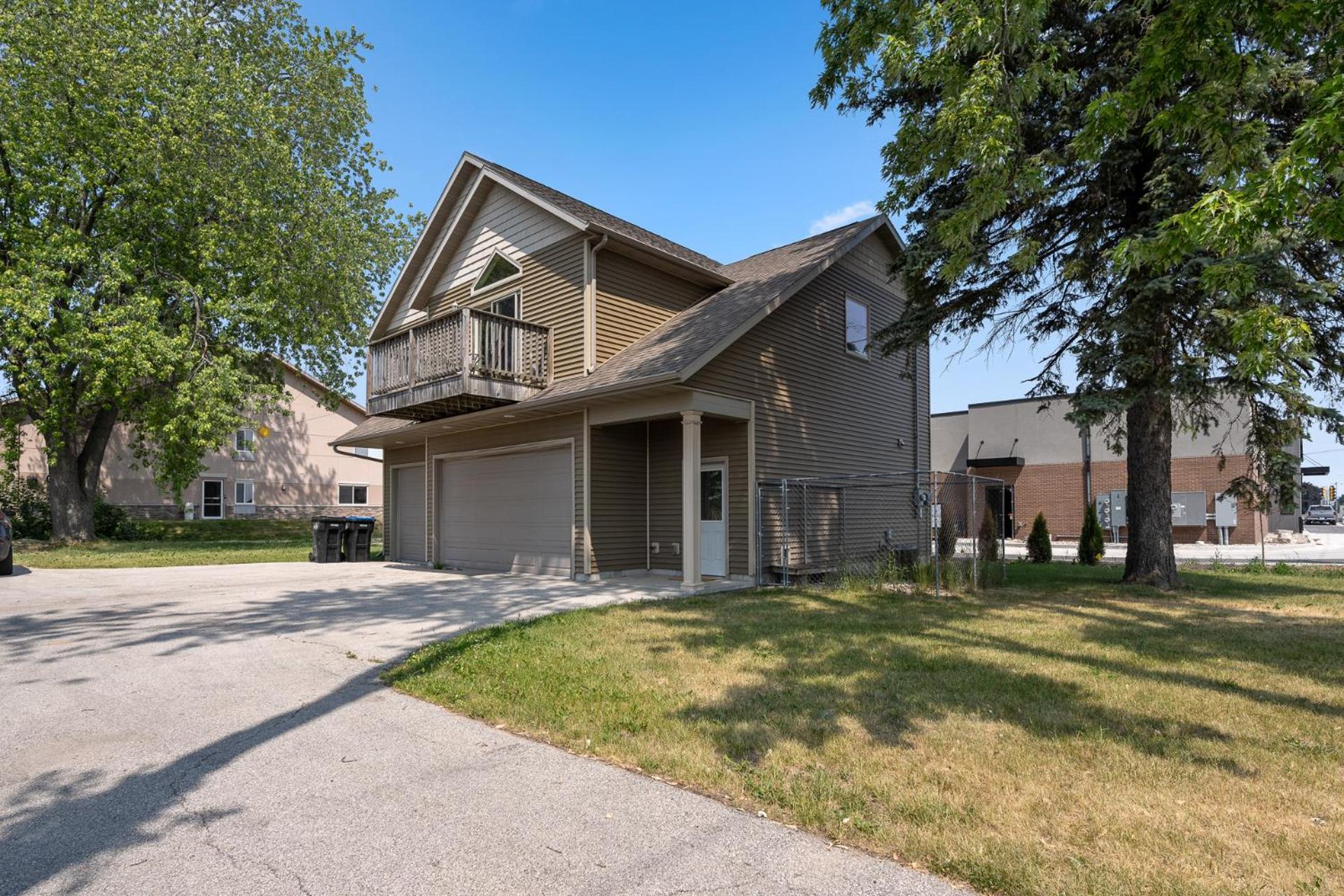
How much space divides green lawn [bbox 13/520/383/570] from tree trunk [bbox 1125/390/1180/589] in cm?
1777

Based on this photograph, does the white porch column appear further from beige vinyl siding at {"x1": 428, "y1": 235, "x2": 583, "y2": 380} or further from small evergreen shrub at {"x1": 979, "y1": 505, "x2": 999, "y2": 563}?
small evergreen shrub at {"x1": 979, "y1": 505, "x2": 999, "y2": 563}

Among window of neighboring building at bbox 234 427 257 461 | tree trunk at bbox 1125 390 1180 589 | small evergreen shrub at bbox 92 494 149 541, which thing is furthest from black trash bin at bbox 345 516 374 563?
window of neighboring building at bbox 234 427 257 461

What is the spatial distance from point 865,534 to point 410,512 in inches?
423

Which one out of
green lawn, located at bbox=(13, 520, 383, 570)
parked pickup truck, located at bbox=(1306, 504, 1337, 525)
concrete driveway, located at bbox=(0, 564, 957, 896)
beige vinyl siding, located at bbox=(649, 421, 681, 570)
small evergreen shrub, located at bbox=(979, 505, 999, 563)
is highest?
beige vinyl siding, located at bbox=(649, 421, 681, 570)

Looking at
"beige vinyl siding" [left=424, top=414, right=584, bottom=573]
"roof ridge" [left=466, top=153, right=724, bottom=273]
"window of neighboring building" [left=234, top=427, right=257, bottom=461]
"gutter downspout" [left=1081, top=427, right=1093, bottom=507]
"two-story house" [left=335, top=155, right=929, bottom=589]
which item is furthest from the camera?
"window of neighboring building" [left=234, top=427, right=257, bottom=461]

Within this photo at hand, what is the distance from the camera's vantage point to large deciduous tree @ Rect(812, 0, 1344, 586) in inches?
242

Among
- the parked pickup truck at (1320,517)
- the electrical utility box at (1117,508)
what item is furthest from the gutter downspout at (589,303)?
the parked pickup truck at (1320,517)

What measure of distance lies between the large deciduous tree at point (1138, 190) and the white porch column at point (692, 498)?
4.09 metres

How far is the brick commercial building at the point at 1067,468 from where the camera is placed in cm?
2767

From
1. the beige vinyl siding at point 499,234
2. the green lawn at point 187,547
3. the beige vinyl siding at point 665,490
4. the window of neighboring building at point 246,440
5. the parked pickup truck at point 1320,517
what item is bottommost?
the parked pickup truck at point 1320,517

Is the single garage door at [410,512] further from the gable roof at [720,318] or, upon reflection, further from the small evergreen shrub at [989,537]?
the small evergreen shrub at [989,537]

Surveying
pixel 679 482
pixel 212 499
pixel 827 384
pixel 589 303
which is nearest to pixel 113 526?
pixel 212 499

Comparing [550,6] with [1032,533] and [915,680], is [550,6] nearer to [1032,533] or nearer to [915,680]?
[915,680]

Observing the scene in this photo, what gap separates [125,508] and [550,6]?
Answer: 2685 cm
